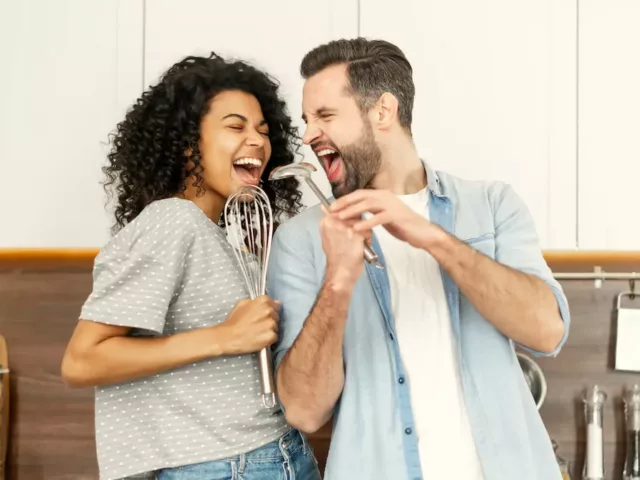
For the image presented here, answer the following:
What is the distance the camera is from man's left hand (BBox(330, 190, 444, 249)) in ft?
3.35

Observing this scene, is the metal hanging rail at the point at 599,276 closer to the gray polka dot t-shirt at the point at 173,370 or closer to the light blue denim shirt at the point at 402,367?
the light blue denim shirt at the point at 402,367

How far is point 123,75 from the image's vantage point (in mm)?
1825

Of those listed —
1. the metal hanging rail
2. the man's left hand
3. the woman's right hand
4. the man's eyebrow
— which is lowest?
the woman's right hand

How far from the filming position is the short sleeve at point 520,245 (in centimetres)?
115

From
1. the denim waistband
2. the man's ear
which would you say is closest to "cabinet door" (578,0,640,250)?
the man's ear

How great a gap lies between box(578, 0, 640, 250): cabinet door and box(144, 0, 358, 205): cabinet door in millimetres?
520

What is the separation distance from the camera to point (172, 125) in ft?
4.60

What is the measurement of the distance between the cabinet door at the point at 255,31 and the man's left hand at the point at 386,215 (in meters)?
0.80

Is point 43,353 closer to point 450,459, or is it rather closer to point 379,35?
point 379,35

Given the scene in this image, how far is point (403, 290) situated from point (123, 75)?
95cm

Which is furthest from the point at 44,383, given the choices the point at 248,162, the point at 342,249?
the point at 342,249

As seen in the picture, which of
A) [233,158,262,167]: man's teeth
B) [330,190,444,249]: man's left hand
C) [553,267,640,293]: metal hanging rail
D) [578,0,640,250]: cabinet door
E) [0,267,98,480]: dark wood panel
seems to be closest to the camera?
[330,190,444,249]: man's left hand

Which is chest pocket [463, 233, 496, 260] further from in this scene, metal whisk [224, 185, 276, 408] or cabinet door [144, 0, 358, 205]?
cabinet door [144, 0, 358, 205]

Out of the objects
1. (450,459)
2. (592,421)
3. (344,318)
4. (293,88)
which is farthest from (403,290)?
(592,421)
